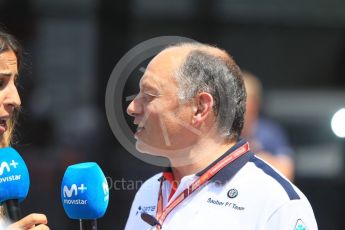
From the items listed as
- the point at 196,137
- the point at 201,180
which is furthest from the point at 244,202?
the point at 196,137

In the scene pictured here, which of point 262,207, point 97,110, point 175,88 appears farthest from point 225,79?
point 97,110

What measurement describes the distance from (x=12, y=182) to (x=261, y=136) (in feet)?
11.3

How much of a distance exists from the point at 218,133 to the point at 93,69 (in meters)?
4.39

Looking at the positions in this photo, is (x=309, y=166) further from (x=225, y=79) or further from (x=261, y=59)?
(x=225, y=79)

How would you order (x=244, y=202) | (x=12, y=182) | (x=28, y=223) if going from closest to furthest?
(x=28, y=223) < (x=12, y=182) < (x=244, y=202)

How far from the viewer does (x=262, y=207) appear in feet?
10.3

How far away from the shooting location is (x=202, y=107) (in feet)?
11.2

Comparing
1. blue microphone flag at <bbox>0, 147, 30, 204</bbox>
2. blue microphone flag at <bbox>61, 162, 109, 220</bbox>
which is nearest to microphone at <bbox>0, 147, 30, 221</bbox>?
blue microphone flag at <bbox>0, 147, 30, 204</bbox>

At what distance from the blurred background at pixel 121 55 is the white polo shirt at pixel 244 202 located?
158 inches

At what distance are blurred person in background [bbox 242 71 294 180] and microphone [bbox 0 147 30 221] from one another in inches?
109

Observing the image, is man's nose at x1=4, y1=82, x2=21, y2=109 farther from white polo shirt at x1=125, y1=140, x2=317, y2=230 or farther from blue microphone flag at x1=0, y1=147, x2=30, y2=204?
white polo shirt at x1=125, y1=140, x2=317, y2=230

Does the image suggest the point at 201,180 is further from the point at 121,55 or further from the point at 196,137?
the point at 121,55

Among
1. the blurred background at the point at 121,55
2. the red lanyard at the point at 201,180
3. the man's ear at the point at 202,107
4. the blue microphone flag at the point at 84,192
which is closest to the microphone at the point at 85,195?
the blue microphone flag at the point at 84,192

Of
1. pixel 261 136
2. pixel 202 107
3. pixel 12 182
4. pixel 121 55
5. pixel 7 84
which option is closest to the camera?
pixel 12 182
